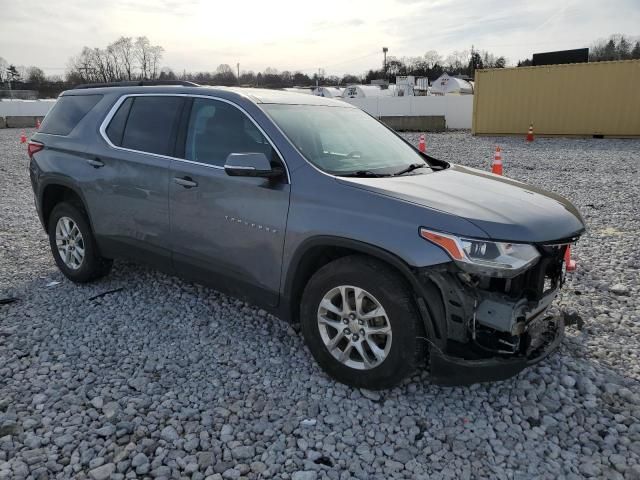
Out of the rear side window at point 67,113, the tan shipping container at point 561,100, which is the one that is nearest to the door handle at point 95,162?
the rear side window at point 67,113

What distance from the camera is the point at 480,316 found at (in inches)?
108

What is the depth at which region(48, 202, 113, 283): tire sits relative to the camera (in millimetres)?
4719

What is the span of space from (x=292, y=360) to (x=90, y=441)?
135 centimetres

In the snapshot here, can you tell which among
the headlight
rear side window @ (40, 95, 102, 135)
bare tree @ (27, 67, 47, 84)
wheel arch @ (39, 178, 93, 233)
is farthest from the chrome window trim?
bare tree @ (27, 67, 47, 84)

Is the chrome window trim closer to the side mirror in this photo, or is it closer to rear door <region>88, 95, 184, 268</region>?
rear door <region>88, 95, 184, 268</region>

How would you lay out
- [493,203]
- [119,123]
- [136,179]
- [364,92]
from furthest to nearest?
[364,92] < [119,123] < [136,179] < [493,203]

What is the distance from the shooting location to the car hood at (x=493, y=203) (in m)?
2.73

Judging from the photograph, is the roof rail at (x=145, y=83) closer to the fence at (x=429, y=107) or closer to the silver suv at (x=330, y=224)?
the silver suv at (x=330, y=224)

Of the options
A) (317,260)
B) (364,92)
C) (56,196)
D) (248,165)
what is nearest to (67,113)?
(56,196)

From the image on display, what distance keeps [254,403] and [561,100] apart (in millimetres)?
21268

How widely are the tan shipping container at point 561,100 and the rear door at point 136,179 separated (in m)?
20.2

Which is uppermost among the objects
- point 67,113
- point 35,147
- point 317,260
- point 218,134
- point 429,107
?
point 429,107

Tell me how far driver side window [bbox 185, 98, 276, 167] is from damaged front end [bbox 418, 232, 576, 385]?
147cm

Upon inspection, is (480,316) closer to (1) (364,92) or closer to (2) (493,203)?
(2) (493,203)
